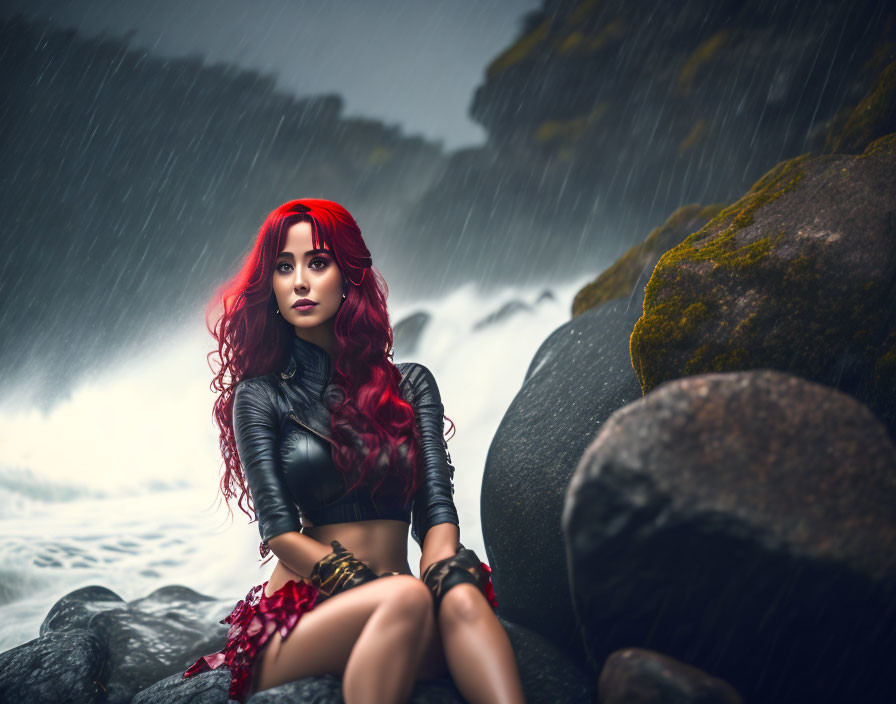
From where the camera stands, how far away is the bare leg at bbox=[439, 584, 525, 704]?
6.28 feet

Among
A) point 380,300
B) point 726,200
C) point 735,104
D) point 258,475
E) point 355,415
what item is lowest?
point 258,475

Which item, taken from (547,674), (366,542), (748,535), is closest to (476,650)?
(366,542)

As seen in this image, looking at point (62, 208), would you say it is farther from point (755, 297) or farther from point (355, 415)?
point (755, 297)

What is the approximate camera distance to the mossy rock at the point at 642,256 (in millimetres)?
5535

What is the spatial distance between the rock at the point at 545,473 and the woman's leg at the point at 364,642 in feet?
4.74

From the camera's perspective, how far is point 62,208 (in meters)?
9.19

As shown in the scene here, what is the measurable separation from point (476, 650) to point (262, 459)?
1.06 metres

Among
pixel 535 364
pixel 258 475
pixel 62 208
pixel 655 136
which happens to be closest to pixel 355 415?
pixel 258 475

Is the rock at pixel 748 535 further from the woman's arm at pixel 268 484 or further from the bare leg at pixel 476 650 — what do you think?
the woman's arm at pixel 268 484

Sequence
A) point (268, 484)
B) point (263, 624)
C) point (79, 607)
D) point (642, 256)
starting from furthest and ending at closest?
point (642, 256), point (79, 607), point (268, 484), point (263, 624)

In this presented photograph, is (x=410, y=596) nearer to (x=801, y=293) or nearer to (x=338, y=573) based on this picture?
(x=338, y=573)

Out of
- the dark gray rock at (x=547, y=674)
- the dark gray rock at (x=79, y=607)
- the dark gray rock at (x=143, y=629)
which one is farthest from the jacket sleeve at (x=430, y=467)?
the dark gray rock at (x=79, y=607)

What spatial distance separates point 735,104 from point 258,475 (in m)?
7.78

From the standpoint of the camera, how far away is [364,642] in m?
1.92
